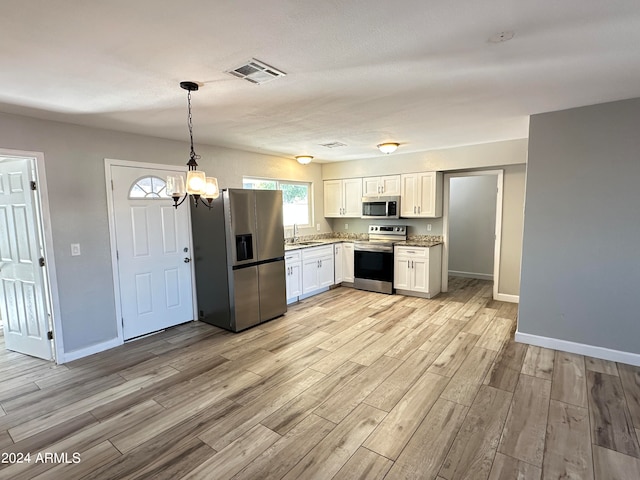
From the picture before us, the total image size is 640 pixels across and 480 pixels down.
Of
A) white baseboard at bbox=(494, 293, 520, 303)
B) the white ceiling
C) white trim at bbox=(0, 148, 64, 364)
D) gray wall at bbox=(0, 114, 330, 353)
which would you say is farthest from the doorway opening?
white trim at bbox=(0, 148, 64, 364)

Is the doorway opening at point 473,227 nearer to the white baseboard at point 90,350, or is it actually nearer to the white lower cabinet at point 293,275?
the white lower cabinet at point 293,275

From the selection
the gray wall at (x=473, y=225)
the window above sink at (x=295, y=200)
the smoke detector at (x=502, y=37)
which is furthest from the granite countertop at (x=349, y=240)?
the smoke detector at (x=502, y=37)

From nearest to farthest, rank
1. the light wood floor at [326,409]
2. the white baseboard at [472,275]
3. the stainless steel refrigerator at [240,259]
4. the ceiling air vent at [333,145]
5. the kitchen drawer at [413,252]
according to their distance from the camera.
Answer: the light wood floor at [326,409]
the stainless steel refrigerator at [240,259]
the ceiling air vent at [333,145]
the kitchen drawer at [413,252]
the white baseboard at [472,275]

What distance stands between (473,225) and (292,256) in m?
4.13

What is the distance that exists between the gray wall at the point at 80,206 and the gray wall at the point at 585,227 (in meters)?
4.64

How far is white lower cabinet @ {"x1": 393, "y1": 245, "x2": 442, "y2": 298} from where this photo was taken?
17.2 ft

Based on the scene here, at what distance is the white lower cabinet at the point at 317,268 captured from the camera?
5.39 m

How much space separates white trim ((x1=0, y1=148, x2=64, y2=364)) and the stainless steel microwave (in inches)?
184

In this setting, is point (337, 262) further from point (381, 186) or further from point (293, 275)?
point (381, 186)

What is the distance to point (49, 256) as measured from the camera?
10.4 feet

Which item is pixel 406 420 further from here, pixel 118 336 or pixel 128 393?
pixel 118 336

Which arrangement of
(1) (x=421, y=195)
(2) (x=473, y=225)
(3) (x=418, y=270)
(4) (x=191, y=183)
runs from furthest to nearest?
1. (2) (x=473, y=225)
2. (1) (x=421, y=195)
3. (3) (x=418, y=270)
4. (4) (x=191, y=183)

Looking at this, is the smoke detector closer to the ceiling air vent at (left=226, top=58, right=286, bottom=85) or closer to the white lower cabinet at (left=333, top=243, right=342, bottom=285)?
the ceiling air vent at (left=226, top=58, right=286, bottom=85)

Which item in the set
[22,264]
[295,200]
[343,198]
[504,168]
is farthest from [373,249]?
[22,264]
